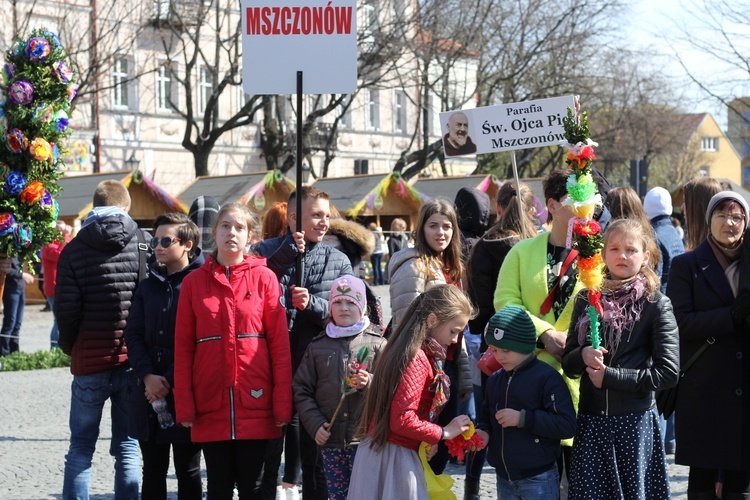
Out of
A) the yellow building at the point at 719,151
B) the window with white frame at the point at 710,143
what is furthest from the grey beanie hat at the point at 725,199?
the window with white frame at the point at 710,143

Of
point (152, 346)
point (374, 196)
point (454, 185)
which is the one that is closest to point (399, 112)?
point (454, 185)

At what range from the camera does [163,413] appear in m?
5.61

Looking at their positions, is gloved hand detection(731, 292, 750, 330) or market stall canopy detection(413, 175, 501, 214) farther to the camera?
market stall canopy detection(413, 175, 501, 214)

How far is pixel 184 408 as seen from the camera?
210 inches

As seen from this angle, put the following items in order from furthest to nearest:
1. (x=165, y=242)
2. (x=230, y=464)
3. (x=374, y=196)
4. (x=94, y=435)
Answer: (x=374, y=196)
(x=94, y=435)
(x=165, y=242)
(x=230, y=464)

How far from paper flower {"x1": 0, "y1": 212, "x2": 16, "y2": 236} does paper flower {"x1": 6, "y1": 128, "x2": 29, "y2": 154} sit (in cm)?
43

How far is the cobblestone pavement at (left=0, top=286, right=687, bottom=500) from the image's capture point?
23.3ft

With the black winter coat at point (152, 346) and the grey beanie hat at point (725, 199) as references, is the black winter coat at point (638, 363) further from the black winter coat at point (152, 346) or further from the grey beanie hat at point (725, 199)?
the black winter coat at point (152, 346)

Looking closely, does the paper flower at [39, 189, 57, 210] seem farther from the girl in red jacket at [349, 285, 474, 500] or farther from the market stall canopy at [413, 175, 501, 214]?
the market stall canopy at [413, 175, 501, 214]

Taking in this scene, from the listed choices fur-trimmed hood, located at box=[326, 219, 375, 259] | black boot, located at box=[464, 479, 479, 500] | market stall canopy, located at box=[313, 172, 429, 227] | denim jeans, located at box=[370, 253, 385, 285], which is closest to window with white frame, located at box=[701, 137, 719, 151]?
market stall canopy, located at box=[313, 172, 429, 227]

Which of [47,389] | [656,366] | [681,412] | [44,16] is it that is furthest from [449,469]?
[44,16]

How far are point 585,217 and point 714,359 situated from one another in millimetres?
1252

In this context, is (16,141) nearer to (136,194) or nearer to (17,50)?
(17,50)

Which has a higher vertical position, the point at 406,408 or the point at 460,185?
the point at 460,185
